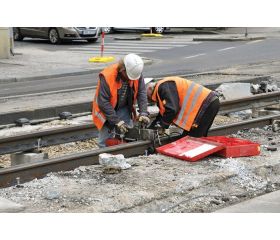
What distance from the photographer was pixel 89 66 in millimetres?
21969

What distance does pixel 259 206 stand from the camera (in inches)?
284

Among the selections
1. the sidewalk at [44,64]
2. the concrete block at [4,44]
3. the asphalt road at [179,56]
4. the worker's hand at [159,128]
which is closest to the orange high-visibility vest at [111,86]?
the worker's hand at [159,128]

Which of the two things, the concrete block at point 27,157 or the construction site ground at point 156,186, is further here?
the concrete block at point 27,157

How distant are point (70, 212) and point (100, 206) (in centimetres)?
32

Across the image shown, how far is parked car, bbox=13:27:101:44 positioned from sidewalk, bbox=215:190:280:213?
2229cm

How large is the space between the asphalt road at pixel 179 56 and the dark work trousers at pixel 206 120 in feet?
25.1

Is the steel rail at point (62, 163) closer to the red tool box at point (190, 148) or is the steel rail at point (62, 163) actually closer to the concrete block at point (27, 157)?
the red tool box at point (190, 148)

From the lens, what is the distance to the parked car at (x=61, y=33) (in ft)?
95.7

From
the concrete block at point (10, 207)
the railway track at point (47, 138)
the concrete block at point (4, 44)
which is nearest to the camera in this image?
the concrete block at point (10, 207)

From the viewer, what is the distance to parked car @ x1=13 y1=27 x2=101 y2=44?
29172mm

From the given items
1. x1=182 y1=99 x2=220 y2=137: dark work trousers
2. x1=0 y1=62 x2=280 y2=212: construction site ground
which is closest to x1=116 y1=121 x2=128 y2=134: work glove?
x1=0 y1=62 x2=280 y2=212: construction site ground

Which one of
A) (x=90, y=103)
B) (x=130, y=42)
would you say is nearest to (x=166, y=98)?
(x=90, y=103)

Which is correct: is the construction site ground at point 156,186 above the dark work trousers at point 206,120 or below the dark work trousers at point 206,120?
below
